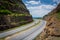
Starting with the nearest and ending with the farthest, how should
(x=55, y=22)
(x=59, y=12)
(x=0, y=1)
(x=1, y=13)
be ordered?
(x=55, y=22) → (x=59, y=12) → (x=1, y=13) → (x=0, y=1)

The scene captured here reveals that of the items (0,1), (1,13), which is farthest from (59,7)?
(0,1)

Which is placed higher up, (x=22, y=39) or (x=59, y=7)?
(x=59, y=7)

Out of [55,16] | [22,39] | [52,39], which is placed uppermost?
[55,16]

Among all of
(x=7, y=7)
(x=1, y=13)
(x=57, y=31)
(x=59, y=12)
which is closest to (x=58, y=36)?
(x=57, y=31)

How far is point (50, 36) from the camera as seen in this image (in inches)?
1027

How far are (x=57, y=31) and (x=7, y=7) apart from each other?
101 meters

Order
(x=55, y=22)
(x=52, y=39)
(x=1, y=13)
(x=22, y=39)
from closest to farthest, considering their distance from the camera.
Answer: (x=52, y=39)
(x=55, y=22)
(x=22, y=39)
(x=1, y=13)

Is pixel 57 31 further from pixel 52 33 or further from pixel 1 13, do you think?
pixel 1 13

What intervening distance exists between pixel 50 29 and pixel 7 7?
9888cm

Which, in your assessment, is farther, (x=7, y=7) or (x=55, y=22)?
(x=7, y=7)

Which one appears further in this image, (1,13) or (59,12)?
(1,13)

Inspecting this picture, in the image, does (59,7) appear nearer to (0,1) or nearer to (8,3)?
(0,1)

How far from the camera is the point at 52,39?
25.0m

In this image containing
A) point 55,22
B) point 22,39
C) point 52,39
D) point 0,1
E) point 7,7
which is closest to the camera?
point 52,39
